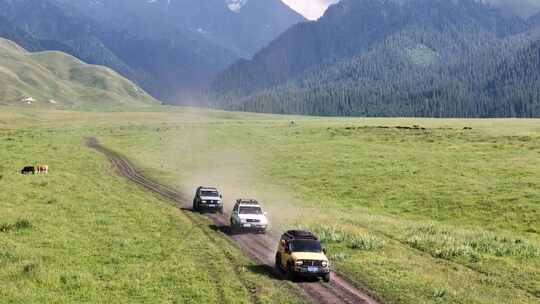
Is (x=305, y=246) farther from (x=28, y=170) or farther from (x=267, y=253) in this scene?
(x=28, y=170)

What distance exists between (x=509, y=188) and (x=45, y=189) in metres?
44.4

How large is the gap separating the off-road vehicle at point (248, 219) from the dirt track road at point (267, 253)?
0.60 metres

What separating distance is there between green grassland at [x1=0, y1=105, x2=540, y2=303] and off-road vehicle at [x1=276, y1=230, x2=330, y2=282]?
1.32 m

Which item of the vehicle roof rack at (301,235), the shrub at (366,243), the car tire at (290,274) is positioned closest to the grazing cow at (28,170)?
the shrub at (366,243)

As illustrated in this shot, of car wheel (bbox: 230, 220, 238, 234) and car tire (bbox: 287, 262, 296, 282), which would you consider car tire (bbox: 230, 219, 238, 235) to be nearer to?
car wheel (bbox: 230, 220, 238, 234)

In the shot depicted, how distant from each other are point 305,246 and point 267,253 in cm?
580

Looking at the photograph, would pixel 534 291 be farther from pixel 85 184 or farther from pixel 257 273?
pixel 85 184

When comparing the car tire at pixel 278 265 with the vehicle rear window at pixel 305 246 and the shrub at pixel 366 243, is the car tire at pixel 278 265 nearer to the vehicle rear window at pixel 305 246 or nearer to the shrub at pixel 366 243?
the vehicle rear window at pixel 305 246

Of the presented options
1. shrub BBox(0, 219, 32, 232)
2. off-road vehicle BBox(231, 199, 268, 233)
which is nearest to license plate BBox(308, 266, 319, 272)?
off-road vehicle BBox(231, 199, 268, 233)

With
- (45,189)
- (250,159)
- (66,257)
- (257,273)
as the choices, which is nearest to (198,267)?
(257,273)

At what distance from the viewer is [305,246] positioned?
27359 mm

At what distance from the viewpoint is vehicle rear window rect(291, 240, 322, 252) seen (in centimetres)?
2711

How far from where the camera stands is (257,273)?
2717 centimetres

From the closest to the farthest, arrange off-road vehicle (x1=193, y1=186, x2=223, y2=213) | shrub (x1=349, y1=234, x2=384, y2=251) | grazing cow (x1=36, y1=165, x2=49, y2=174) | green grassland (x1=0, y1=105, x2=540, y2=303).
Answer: green grassland (x1=0, y1=105, x2=540, y2=303), shrub (x1=349, y1=234, x2=384, y2=251), off-road vehicle (x1=193, y1=186, x2=223, y2=213), grazing cow (x1=36, y1=165, x2=49, y2=174)
